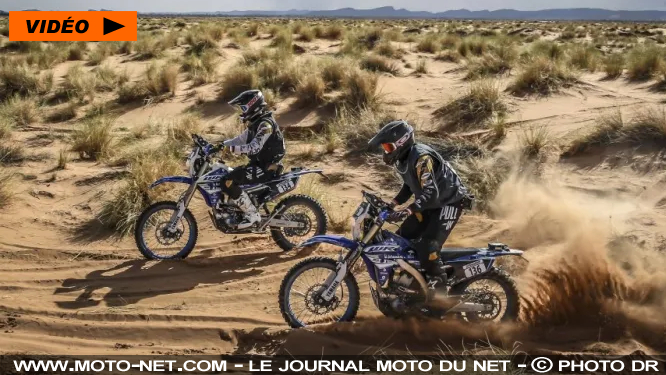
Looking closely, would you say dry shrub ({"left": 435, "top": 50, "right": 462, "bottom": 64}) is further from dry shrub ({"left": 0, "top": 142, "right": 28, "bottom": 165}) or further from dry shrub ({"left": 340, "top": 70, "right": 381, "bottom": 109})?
dry shrub ({"left": 0, "top": 142, "right": 28, "bottom": 165})

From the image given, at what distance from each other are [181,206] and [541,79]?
953 centimetres

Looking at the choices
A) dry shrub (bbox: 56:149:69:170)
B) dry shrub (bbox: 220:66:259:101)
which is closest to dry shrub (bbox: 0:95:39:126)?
dry shrub (bbox: 56:149:69:170)

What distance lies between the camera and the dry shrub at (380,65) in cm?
1692

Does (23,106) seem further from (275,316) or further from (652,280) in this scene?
(652,280)

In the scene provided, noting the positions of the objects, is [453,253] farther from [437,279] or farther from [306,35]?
[306,35]

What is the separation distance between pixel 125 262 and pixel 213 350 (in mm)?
2548

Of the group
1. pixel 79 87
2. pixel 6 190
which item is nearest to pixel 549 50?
pixel 79 87

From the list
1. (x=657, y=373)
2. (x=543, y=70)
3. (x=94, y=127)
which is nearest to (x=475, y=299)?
(x=657, y=373)

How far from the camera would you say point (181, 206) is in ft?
23.3

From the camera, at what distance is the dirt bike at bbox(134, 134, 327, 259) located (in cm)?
709

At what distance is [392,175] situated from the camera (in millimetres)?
10055

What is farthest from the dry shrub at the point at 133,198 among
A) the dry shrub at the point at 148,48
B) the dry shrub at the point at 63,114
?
the dry shrub at the point at 148,48

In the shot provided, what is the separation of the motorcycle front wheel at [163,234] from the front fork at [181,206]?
4cm

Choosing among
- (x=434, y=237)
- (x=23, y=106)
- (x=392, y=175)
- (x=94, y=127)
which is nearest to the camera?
(x=434, y=237)
